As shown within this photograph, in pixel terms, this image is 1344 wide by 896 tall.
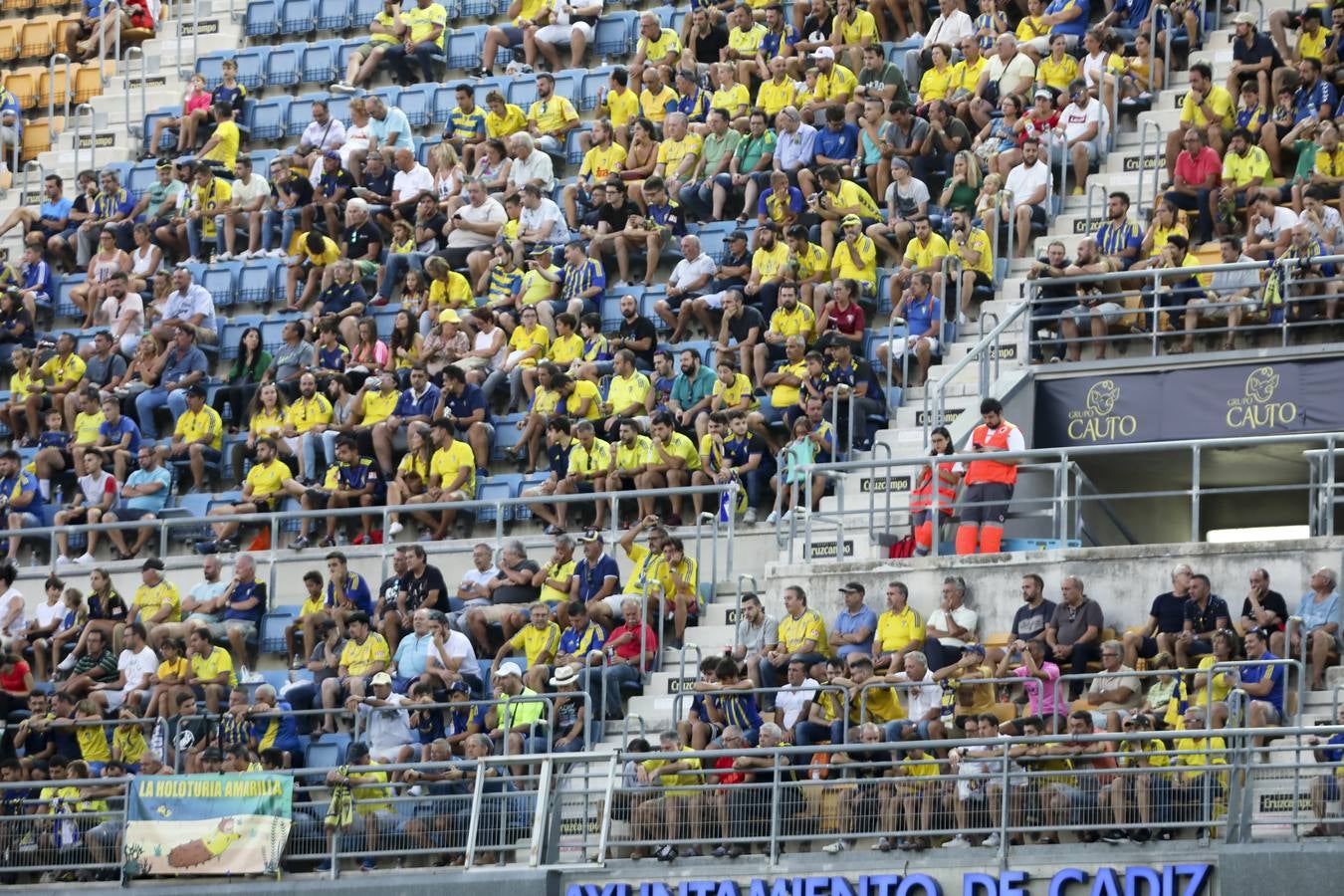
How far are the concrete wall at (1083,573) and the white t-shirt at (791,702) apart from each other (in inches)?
56.8

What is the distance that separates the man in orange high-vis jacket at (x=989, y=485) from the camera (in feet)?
72.5

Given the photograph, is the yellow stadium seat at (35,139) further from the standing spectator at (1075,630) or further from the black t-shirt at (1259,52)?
the standing spectator at (1075,630)

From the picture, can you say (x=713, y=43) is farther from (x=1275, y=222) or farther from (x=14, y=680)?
(x=14, y=680)

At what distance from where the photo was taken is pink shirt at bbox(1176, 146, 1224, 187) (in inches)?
970

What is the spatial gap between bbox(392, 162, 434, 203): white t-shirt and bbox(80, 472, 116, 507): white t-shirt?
408 centimetres

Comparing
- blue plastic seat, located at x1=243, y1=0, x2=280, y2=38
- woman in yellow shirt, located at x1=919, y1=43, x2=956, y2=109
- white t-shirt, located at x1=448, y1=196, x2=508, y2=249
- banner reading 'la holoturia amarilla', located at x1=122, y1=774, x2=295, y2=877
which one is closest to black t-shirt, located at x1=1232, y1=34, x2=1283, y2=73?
woman in yellow shirt, located at x1=919, y1=43, x2=956, y2=109

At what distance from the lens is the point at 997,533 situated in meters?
22.1

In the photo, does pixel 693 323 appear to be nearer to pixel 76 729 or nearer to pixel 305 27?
pixel 76 729

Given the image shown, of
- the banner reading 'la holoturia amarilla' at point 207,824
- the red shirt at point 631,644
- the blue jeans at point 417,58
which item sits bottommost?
the banner reading 'la holoturia amarilla' at point 207,824

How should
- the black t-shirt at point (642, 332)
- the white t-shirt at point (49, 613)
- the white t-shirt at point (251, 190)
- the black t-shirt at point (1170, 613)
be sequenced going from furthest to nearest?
1. the white t-shirt at point (251, 190)
2. the black t-shirt at point (642, 332)
3. the white t-shirt at point (49, 613)
4. the black t-shirt at point (1170, 613)

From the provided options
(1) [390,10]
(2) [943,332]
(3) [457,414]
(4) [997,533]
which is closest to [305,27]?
(1) [390,10]

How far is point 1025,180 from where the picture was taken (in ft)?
83.7

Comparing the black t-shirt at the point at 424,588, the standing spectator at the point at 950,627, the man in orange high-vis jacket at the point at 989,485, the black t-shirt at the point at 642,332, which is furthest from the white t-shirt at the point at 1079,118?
the black t-shirt at the point at 424,588

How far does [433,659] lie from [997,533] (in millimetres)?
4325
